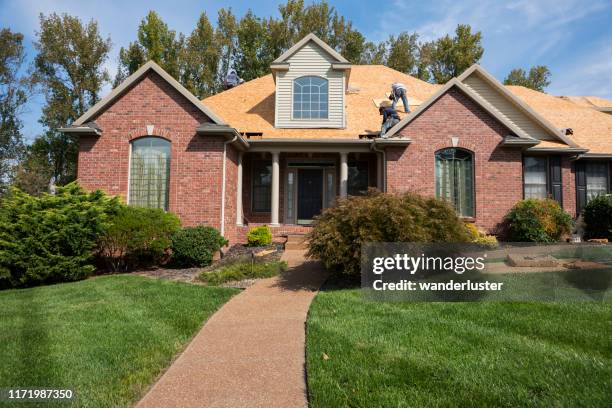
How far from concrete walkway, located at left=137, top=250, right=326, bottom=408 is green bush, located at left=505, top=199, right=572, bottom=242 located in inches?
344

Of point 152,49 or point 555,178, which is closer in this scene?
point 555,178

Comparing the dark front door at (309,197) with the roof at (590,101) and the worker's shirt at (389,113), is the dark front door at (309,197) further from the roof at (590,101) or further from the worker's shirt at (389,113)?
the roof at (590,101)

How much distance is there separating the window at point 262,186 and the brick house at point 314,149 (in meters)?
0.04

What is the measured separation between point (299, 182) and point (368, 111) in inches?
A: 162

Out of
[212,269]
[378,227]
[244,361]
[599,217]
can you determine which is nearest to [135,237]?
[212,269]

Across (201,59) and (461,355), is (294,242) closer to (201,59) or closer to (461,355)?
(461,355)

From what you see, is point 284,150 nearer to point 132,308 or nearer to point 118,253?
point 118,253

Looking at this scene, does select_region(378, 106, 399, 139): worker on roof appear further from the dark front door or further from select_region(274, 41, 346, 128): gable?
the dark front door

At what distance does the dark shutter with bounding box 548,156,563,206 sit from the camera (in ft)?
47.7

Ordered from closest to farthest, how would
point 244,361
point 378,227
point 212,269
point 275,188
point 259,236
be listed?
point 244,361 → point 378,227 → point 212,269 → point 259,236 → point 275,188

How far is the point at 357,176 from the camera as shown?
634 inches

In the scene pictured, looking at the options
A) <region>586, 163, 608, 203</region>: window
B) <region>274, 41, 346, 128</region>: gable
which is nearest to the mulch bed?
<region>274, 41, 346, 128</region>: gable

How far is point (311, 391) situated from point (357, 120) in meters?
13.3

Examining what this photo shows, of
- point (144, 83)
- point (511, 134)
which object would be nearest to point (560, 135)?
point (511, 134)
